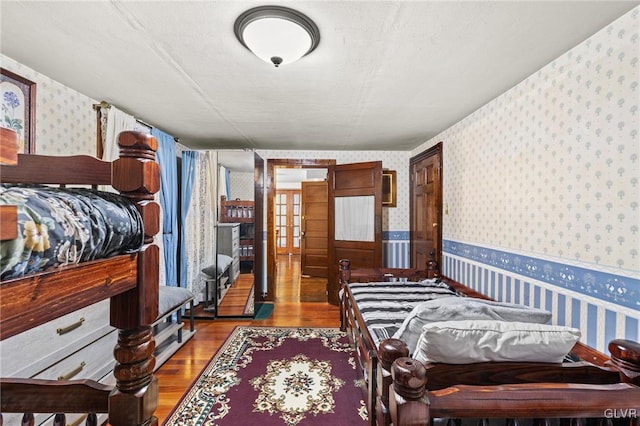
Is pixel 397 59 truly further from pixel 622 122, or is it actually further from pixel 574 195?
pixel 574 195

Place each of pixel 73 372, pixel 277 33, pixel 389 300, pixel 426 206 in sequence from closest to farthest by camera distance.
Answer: pixel 277 33 < pixel 73 372 < pixel 389 300 < pixel 426 206

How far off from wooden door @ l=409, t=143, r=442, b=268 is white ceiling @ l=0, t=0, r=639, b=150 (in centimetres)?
76

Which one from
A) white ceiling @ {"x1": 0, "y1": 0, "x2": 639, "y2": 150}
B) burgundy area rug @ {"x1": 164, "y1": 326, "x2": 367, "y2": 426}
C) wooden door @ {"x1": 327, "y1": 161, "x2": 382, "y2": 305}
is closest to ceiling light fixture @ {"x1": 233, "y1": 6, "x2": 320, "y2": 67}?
white ceiling @ {"x1": 0, "y1": 0, "x2": 639, "y2": 150}

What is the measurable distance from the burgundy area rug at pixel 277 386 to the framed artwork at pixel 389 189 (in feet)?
6.99

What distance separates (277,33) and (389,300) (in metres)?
2.10

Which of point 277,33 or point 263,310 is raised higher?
point 277,33

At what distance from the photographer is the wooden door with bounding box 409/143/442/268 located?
3238 millimetres

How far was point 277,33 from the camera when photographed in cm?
135

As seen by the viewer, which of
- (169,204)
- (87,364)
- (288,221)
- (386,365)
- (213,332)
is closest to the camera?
(386,365)

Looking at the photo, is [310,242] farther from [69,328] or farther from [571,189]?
[571,189]

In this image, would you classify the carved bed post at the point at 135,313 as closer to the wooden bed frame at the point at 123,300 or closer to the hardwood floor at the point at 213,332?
the wooden bed frame at the point at 123,300

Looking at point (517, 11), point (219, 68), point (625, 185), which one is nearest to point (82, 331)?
point (219, 68)

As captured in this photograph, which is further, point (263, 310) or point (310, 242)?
point (310, 242)

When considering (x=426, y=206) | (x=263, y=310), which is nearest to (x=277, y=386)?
(x=263, y=310)
